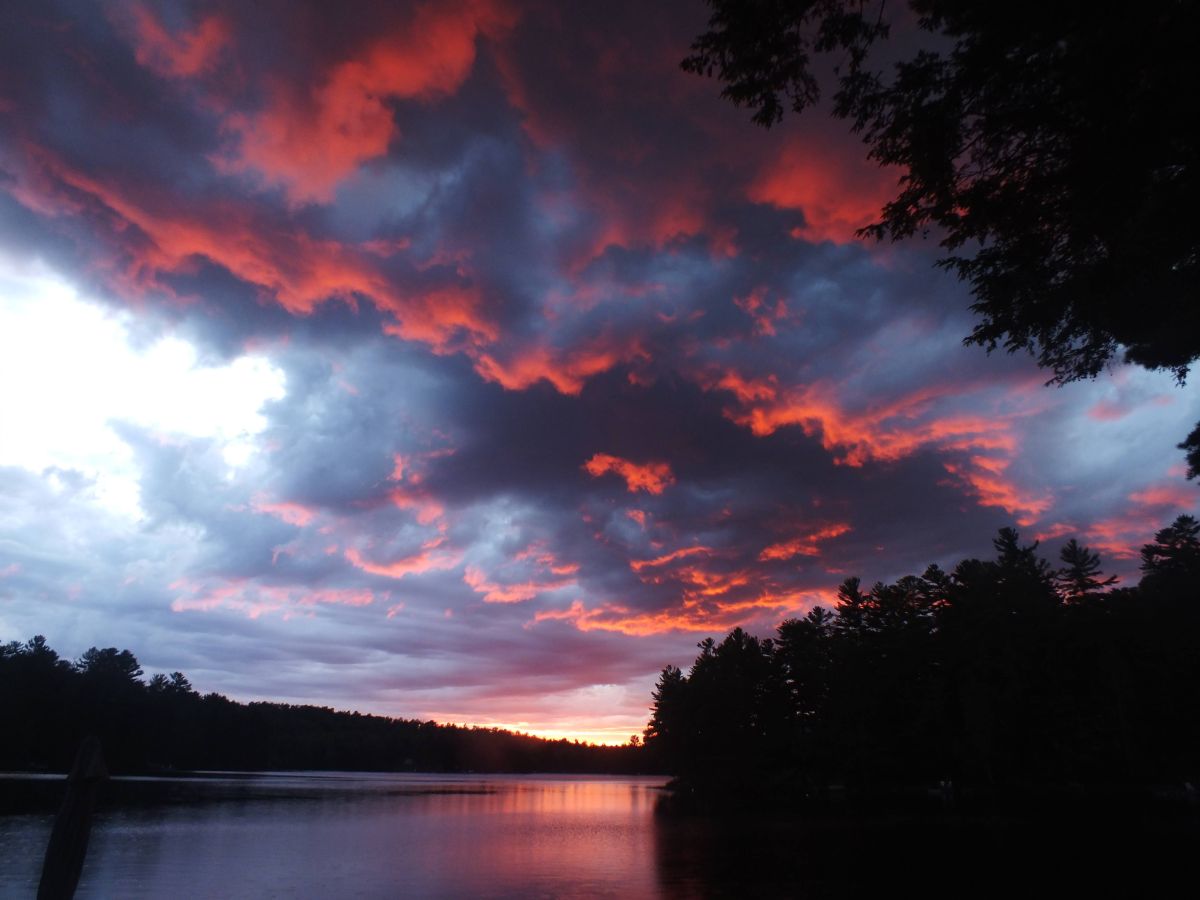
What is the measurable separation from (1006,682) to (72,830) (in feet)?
237

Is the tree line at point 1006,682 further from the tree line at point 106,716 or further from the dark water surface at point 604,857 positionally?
the tree line at point 106,716

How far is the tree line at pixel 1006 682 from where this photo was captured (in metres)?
60.7

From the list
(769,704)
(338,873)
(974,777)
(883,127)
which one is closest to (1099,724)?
(974,777)

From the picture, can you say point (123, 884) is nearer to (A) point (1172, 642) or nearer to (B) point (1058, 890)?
(B) point (1058, 890)

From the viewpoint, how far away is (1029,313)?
13281mm

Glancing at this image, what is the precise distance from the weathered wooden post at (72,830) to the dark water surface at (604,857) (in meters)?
16.2

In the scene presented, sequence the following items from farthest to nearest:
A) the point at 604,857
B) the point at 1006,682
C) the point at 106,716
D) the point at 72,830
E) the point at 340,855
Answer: the point at 106,716
the point at 1006,682
the point at 604,857
the point at 340,855
the point at 72,830

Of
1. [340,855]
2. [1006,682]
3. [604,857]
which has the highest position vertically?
[1006,682]

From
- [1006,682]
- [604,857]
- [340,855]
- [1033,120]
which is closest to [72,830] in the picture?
[1033,120]

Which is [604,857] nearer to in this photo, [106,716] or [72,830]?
[72,830]

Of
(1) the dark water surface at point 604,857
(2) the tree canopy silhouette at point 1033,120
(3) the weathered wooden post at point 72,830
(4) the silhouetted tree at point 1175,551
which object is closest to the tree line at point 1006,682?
(4) the silhouetted tree at point 1175,551

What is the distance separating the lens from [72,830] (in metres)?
7.90

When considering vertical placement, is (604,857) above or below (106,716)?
below

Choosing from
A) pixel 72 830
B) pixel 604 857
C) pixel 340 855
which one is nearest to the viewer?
pixel 72 830
